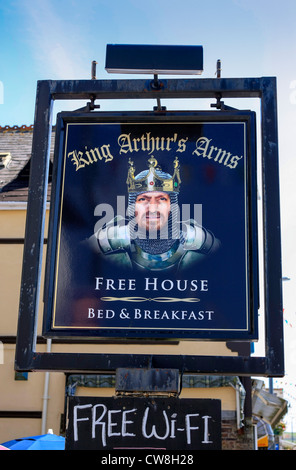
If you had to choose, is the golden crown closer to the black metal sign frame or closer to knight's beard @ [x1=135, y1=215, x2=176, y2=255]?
knight's beard @ [x1=135, y1=215, x2=176, y2=255]

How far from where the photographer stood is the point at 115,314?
16.4ft

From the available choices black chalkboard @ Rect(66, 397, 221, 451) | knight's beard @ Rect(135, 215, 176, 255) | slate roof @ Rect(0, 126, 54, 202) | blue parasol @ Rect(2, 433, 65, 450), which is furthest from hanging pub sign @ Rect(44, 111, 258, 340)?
slate roof @ Rect(0, 126, 54, 202)

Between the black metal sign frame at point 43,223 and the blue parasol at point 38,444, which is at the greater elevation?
the black metal sign frame at point 43,223

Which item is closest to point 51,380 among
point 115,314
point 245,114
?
point 115,314

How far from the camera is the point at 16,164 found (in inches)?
515

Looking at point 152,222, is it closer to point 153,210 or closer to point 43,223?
point 153,210

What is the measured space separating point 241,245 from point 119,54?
197 cm

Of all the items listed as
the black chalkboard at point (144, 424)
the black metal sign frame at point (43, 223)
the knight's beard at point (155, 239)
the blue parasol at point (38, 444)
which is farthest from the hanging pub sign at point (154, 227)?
the blue parasol at point (38, 444)

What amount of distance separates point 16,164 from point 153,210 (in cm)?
845

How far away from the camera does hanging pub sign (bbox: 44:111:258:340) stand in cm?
497

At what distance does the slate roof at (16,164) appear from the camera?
12133mm

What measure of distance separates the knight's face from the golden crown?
0.05 m

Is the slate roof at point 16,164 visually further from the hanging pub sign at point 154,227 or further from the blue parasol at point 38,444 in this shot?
the hanging pub sign at point 154,227
